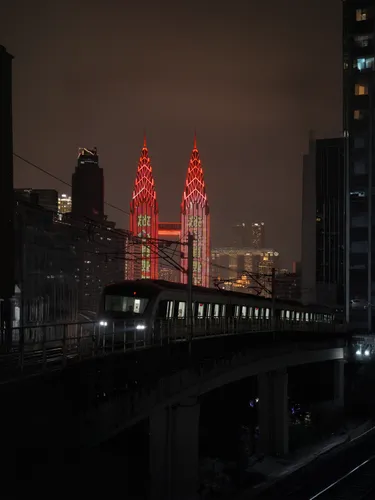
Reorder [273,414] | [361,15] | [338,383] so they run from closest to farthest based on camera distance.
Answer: [273,414], [338,383], [361,15]

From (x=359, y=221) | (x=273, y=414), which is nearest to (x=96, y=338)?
(x=273, y=414)

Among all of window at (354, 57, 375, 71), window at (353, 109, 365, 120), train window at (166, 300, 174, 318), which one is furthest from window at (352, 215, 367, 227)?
train window at (166, 300, 174, 318)

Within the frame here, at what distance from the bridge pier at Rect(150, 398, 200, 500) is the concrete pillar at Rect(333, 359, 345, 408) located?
26230mm

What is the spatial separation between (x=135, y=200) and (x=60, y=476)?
170461 millimetres

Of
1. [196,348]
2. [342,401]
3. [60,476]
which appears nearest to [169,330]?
[196,348]

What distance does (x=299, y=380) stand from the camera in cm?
5806

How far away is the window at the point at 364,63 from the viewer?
213 feet

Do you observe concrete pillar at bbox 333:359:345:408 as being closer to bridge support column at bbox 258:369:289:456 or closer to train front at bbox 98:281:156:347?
bridge support column at bbox 258:369:289:456

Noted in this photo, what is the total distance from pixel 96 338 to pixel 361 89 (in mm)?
53653

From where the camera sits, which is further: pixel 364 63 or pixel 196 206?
pixel 196 206

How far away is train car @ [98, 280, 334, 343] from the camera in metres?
26.8

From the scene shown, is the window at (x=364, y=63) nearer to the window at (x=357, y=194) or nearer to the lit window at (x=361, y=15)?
the lit window at (x=361, y=15)

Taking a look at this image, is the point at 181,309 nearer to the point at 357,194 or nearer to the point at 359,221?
the point at 359,221

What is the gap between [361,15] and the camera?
2665 inches
